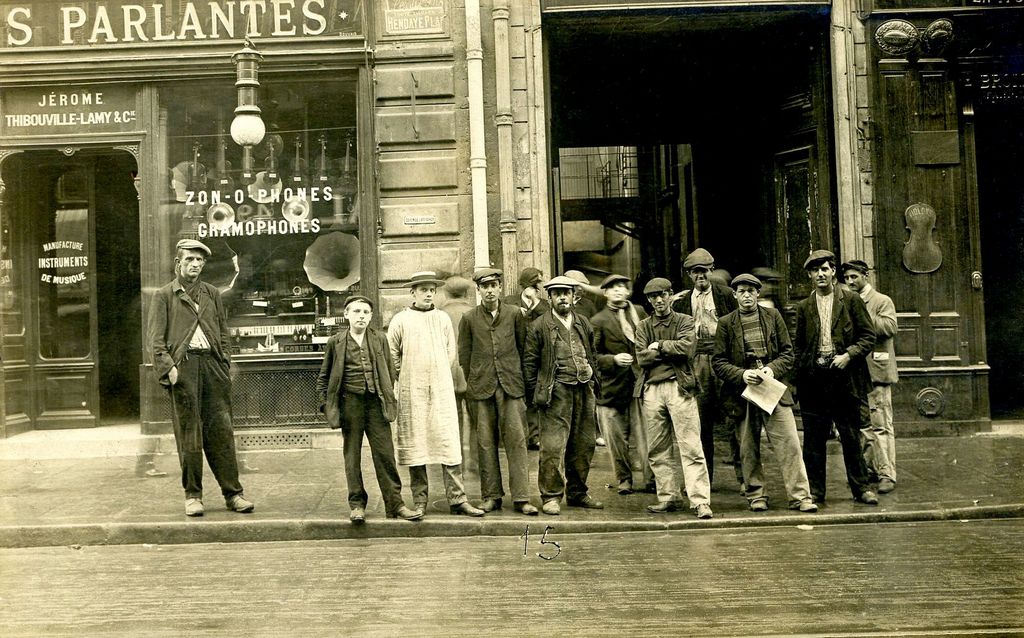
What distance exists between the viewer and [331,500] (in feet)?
27.4

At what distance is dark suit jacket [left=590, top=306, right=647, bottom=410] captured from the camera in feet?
28.9

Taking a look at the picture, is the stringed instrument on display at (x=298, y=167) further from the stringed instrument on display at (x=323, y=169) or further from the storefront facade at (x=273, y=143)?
the stringed instrument on display at (x=323, y=169)

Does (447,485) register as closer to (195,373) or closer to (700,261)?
(195,373)

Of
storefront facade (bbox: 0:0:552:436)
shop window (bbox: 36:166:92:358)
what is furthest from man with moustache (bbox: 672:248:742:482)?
shop window (bbox: 36:166:92:358)

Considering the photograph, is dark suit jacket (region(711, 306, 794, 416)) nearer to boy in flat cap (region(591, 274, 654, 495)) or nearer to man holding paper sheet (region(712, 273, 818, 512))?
man holding paper sheet (region(712, 273, 818, 512))

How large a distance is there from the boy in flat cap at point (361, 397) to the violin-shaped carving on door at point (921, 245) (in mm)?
7085

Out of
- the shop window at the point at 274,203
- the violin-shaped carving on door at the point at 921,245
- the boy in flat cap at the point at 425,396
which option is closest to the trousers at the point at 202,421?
the boy in flat cap at the point at 425,396

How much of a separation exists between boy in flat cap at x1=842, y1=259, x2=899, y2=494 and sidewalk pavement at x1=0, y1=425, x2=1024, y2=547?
0.28 meters

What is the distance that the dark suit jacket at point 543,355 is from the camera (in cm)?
802

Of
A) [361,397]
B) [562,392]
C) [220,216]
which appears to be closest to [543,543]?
[562,392]

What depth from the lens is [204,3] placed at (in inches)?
444

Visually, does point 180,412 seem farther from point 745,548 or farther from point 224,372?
point 745,548

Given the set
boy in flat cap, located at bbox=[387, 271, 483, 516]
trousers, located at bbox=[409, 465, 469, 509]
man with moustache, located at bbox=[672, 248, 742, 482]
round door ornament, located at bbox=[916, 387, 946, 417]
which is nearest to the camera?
trousers, located at bbox=[409, 465, 469, 509]

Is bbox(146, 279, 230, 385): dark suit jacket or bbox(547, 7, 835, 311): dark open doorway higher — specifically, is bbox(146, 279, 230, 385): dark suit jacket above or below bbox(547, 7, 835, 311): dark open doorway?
below
